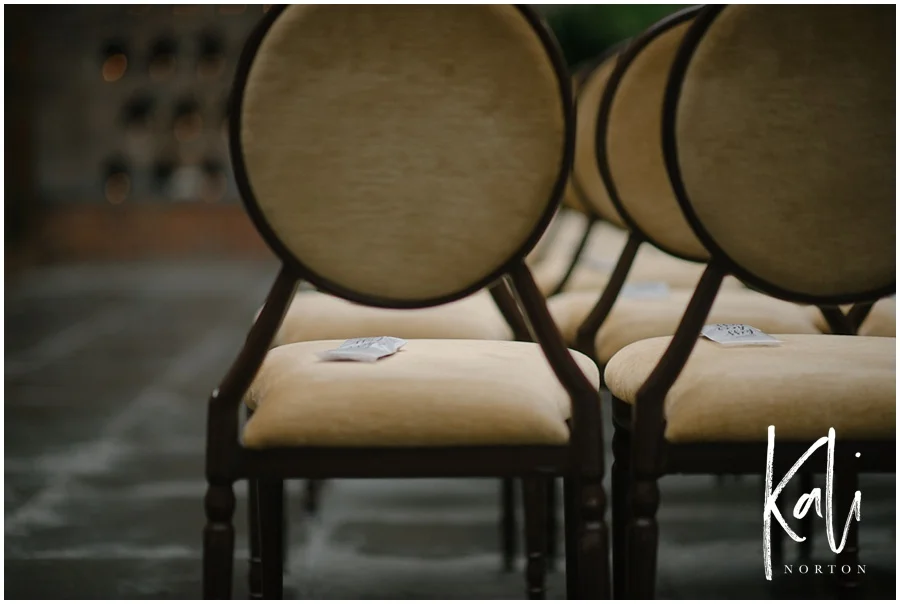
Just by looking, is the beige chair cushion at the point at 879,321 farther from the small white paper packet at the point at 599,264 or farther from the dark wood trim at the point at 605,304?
the small white paper packet at the point at 599,264

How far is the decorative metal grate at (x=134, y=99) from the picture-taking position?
8.17 meters

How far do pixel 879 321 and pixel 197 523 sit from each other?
1.35 meters

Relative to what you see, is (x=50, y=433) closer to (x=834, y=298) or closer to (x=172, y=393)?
(x=172, y=393)

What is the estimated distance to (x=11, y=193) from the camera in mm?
7504

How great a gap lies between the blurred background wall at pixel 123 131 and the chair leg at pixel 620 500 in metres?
7.03

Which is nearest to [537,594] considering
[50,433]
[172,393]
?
[50,433]

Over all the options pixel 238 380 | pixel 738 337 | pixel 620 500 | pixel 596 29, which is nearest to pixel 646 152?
pixel 738 337

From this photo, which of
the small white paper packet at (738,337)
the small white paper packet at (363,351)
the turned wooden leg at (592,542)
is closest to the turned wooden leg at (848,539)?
the small white paper packet at (738,337)

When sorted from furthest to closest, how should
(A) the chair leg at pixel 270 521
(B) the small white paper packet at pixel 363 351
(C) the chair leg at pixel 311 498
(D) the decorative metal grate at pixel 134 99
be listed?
(D) the decorative metal grate at pixel 134 99
(C) the chair leg at pixel 311 498
(A) the chair leg at pixel 270 521
(B) the small white paper packet at pixel 363 351

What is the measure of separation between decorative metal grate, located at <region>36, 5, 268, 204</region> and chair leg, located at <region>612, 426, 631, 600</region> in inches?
287

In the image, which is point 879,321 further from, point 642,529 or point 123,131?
point 123,131

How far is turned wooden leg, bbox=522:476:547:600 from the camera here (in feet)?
5.04

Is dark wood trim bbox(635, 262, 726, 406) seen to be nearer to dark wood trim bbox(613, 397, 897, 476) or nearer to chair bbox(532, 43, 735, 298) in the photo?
dark wood trim bbox(613, 397, 897, 476)

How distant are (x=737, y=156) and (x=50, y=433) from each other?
2.24m
